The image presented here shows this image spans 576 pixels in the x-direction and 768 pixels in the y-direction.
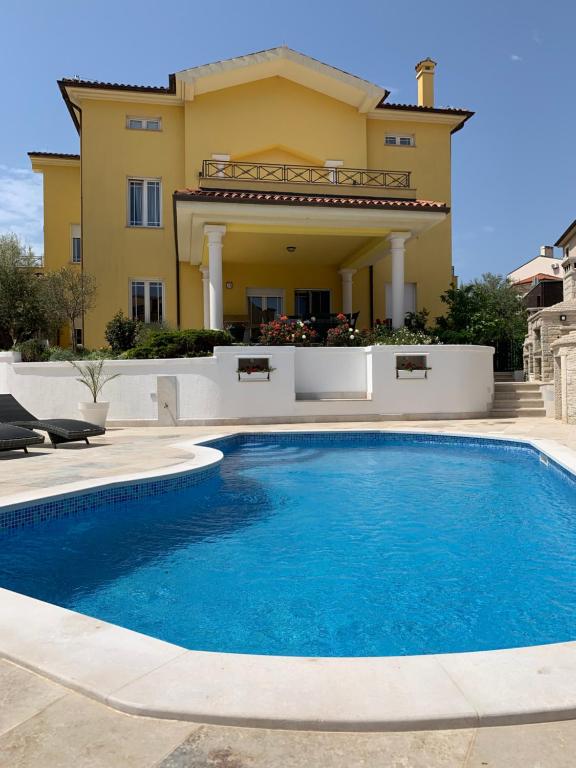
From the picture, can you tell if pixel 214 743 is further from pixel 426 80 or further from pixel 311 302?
pixel 426 80

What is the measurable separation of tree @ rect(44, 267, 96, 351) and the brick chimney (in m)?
16.1

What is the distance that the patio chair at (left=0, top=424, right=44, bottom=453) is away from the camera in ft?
31.1

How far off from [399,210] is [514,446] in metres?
8.37

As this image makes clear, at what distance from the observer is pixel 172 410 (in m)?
14.3

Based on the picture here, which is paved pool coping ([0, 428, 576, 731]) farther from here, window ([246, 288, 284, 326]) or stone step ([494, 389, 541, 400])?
window ([246, 288, 284, 326])

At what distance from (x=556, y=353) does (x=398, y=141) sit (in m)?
12.4

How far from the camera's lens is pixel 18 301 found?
19406 mm

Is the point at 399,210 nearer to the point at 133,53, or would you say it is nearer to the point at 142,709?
the point at 133,53

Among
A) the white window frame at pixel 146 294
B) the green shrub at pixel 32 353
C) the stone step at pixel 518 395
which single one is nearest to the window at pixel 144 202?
the white window frame at pixel 146 294

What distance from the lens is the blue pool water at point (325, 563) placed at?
155 inches

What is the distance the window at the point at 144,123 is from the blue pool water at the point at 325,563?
1678 centimetres

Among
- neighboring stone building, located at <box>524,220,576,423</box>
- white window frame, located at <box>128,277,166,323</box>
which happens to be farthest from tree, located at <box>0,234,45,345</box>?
neighboring stone building, located at <box>524,220,576,423</box>

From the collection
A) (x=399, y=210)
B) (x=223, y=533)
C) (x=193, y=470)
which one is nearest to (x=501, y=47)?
(x=399, y=210)

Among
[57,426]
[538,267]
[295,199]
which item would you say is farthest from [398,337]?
[538,267]
